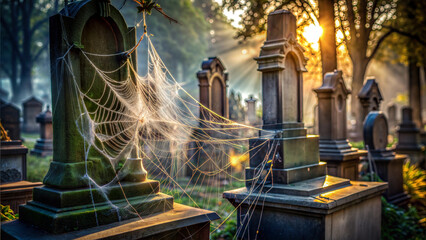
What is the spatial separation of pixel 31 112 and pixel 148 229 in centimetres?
1863

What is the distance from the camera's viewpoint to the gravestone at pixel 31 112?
19.1m

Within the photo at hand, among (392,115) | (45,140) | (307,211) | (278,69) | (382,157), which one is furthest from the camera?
(392,115)

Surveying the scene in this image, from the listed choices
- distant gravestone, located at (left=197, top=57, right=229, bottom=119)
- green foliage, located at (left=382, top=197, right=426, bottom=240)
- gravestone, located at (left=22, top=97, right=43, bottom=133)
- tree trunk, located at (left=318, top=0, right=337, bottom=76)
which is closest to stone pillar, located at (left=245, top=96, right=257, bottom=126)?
distant gravestone, located at (left=197, top=57, right=229, bottom=119)

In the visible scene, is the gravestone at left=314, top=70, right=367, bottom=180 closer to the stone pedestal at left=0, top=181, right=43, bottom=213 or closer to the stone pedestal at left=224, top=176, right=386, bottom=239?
the stone pedestal at left=224, top=176, right=386, bottom=239

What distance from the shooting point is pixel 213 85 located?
463 inches

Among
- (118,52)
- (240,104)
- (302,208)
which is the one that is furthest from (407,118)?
(118,52)

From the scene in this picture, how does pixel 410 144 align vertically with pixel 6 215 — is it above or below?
above

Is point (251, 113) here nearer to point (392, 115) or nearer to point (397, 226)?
point (397, 226)

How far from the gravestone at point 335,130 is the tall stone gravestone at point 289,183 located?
162cm

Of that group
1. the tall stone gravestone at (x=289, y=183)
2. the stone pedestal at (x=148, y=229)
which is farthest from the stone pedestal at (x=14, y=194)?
the tall stone gravestone at (x=289, y=183)

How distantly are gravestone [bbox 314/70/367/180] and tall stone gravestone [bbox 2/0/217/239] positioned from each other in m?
4.34

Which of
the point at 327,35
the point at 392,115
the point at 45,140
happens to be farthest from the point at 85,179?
the point at 392,115

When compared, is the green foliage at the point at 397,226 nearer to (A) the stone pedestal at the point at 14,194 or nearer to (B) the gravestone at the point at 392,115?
(A) the stone pedestal at the point at 14,194

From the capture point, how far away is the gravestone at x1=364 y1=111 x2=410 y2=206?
8.60 m
